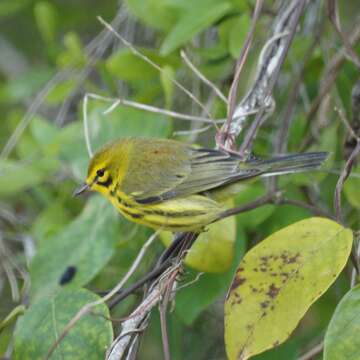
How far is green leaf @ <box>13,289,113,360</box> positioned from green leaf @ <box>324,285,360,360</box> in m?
0.55

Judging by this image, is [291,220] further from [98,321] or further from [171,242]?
[98,321]

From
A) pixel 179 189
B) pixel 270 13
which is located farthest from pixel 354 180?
pixel 270 13

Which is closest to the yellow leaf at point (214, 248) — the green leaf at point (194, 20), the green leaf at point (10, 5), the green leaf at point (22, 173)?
the green leaf at point (194, 20)

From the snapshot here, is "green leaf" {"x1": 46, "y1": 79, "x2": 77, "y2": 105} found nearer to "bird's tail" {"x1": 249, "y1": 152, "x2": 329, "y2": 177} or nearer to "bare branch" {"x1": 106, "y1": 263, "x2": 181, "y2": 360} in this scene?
"bird's tail" {"x1": 249, "y1": 152, "x2": 329, "y2": 177}

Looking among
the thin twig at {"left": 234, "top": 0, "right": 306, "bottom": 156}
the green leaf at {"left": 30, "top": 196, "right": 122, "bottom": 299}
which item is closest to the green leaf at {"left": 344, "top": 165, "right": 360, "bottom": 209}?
the thin twig at {"left": 234, "top": 0, "right": 306, "bottom": 156}

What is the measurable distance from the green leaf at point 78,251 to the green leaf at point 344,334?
110cm

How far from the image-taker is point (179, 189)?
9.25 ft

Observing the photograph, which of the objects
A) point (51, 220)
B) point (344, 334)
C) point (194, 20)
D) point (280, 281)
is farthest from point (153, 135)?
point (344, 334)

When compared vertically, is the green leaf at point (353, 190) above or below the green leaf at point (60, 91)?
below

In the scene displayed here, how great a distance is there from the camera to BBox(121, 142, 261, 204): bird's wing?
2.68m

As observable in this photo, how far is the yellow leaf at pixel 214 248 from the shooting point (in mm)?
2492

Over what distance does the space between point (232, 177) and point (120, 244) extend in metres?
0.59

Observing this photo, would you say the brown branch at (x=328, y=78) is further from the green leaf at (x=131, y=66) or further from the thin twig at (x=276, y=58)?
the green leaf at (x=131, y=66)

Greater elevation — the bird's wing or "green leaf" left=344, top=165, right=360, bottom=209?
the bird's wing
